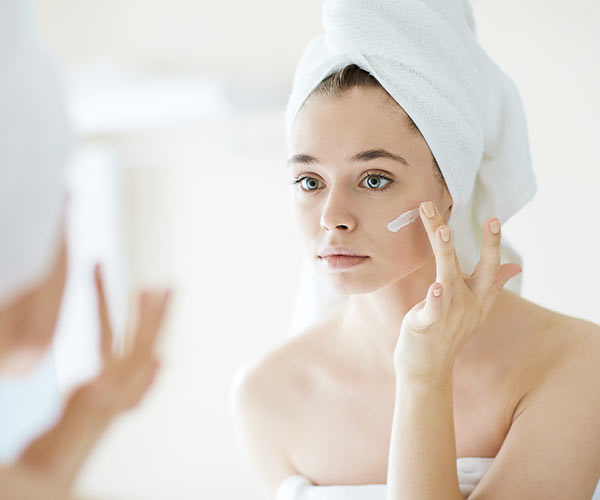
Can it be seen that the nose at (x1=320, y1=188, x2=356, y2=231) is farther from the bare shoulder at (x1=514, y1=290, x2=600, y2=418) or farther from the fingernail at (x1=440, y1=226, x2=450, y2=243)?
the bare shoulder at (x1=514, y1=290, x2=600, y2=418)

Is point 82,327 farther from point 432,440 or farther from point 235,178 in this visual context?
point 432,440

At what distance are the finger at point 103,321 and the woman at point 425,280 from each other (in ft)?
1.24

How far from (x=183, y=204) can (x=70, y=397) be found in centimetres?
196

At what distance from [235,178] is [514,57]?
1.29 metres

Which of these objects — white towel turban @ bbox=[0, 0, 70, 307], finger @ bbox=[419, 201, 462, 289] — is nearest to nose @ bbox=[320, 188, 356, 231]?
finger @ bbox=[419, 201, 462, 289]

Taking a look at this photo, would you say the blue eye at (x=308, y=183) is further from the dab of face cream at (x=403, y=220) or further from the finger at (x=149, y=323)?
the finger at (x=149, y=323)

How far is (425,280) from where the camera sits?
0.97 meters

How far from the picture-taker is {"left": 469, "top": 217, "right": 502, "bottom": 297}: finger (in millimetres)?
775

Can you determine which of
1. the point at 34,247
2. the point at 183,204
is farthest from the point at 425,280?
the point at 183,204

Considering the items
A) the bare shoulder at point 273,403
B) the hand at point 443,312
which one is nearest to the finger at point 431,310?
the hand at point 443,312

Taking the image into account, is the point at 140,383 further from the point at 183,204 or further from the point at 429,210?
the point at 183,204

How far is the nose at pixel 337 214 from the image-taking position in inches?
32.1

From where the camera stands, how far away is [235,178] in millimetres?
2277

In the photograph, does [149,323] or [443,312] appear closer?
[149,323]
